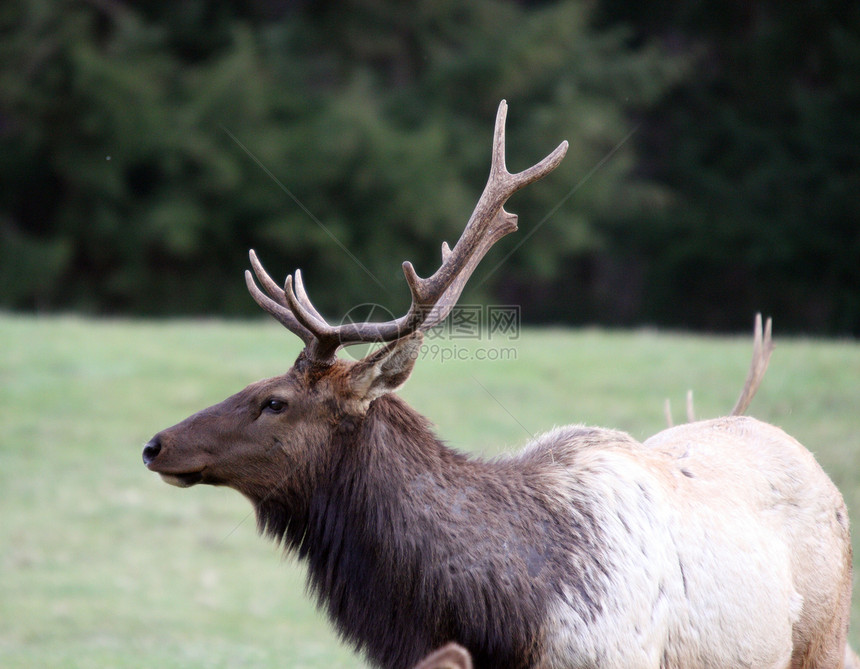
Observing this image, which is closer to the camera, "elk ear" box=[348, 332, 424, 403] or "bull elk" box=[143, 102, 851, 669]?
"bull elk" box=[143, 102, 851, 669]

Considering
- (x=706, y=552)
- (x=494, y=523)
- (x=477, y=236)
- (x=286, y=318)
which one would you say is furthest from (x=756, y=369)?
(x=286, y=318)

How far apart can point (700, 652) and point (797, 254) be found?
21580 millimetres

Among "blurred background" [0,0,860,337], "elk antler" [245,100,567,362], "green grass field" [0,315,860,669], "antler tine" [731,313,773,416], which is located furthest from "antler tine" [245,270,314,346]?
"blurred background" [0,0,860,337]

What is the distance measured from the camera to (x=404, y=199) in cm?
Result: 2256

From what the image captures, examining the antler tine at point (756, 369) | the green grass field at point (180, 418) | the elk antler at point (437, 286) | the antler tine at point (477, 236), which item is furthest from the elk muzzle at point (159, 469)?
the antler tine at point (756, 369)

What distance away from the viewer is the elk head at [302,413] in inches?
153

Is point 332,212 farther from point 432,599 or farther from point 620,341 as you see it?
point 432,599

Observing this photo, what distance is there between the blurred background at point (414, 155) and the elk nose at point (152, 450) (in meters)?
15.7

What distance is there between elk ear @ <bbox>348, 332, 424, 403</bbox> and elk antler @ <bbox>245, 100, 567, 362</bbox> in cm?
6

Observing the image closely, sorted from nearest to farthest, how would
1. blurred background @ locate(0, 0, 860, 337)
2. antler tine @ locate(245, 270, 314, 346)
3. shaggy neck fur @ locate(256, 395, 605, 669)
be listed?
shaggy neck fur @ locate(256, 395, 605, 669) → antler tine @ locate(245, 270, 314, 346) → blurred background @ locate(0, 0, 860, 337)

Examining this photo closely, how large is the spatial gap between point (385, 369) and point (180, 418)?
7.38 metres

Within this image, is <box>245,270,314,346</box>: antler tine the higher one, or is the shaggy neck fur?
<box>245,270,314,346</box>: antler tine

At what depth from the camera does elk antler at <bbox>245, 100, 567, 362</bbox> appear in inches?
152

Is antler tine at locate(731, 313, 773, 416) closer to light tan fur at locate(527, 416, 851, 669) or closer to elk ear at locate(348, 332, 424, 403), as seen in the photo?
light tan fur at locate(527, 416, 851, 669)
